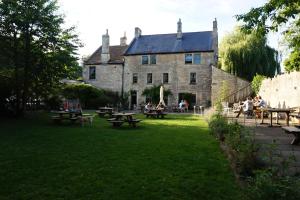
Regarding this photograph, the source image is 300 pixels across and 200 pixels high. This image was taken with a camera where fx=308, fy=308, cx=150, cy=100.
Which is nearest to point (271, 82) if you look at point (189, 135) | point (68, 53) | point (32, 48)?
point (189, 135)

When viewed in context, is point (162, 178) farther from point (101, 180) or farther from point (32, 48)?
point (32, 48)

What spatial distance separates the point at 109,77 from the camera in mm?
38625

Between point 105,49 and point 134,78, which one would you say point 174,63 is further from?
point 105,49

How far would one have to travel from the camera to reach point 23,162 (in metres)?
7.35

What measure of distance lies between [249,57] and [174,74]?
8.58 m

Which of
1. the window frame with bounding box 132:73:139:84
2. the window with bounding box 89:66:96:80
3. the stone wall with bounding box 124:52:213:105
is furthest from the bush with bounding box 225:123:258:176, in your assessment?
the window with bounding box 89:66:96:80

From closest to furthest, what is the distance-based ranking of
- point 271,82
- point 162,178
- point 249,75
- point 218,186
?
point 218,186, point 162,178, point 271,82, point 249,75

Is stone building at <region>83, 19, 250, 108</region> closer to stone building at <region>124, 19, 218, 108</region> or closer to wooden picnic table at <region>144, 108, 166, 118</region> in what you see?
stone building at <region>124, 19, 218, 108</region>

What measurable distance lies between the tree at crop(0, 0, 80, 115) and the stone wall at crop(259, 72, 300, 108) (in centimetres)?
1254

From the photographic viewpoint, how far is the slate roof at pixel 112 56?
128 feet

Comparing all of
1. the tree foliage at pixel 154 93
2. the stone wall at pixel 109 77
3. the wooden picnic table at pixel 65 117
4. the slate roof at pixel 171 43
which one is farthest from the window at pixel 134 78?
the wooden picnic table at pixel 65 117

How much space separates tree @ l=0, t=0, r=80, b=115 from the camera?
1725 centimetres

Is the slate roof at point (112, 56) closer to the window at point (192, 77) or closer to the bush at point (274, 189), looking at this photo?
the window at point (192, 77)

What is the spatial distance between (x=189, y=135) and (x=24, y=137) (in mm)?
6190
